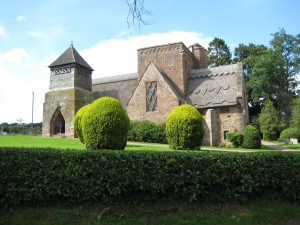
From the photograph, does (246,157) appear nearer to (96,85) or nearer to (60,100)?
(60,100)

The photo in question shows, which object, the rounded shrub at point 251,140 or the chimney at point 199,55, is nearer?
the rounded shrub at point 251,140

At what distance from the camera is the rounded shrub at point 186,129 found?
Answer: 17922 millimetres

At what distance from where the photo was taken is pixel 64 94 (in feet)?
103

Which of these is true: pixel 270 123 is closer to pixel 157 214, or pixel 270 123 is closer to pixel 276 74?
pixel 276 74

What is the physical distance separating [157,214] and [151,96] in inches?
949

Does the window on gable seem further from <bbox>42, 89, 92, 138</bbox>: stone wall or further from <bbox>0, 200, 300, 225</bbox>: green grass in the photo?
<bbox>0, 200, 300, 225</bbox>: green grass

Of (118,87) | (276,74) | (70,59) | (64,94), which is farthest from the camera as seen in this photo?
(276,74)

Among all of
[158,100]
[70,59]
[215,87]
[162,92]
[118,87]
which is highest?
[70,59]

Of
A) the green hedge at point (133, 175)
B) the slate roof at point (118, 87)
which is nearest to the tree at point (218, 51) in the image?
the slate roof at point (118, 87)

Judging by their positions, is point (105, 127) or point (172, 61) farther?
point (172, 61)

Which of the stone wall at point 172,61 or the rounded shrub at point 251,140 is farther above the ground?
the stone wall at point 172,61

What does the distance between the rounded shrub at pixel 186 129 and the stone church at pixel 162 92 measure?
10502 mm

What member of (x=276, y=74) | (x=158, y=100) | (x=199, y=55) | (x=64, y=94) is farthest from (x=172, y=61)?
(x=276, y=74)

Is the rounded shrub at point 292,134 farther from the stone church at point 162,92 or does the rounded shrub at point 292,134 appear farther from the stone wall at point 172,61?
the stone wall at point 172,61
